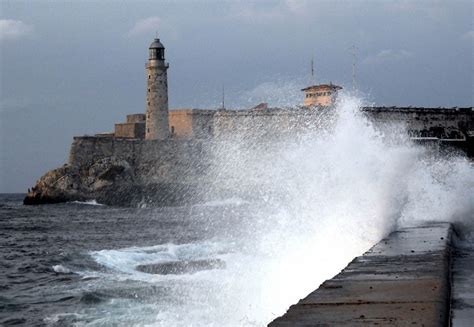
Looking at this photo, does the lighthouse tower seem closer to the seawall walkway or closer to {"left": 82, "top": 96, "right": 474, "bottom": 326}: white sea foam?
{"left": 82, "top": 96, "right": 474, "bottom": 326}: white sea foam

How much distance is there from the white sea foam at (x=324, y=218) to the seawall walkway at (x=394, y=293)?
1069 millimetres

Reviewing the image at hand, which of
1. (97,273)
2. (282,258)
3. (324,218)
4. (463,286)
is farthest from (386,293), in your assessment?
(97,273)

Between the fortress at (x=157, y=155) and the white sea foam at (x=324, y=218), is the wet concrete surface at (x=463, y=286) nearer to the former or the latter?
the white sea foam at (x=324, y=218)

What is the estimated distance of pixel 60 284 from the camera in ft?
40.0

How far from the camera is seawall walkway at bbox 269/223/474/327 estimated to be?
13.2 ft

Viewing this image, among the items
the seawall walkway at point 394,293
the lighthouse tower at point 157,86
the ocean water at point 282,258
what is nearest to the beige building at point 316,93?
the lighthouse tower at point 157,86

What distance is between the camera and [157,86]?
47500 millimetres

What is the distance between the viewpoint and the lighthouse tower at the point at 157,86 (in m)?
47.3

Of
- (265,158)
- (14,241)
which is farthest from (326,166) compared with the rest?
(265,158)

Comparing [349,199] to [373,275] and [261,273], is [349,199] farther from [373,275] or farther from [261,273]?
[373,275]

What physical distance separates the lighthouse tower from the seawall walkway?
135ft

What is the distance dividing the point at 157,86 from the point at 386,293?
4342cm

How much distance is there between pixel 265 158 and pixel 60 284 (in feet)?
107

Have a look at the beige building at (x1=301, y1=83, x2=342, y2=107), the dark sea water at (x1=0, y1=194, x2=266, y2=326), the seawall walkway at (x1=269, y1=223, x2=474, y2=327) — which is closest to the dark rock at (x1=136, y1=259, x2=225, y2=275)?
the dark sea water at (x1=0, y1=194, x2=266, y2=326)
